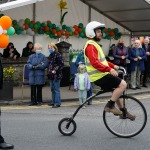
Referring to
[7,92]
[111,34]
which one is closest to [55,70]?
[7,92]

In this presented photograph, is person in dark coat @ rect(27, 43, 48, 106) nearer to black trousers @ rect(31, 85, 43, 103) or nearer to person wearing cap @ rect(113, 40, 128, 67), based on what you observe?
black trousers @ rect(31, 85, 43, 103)

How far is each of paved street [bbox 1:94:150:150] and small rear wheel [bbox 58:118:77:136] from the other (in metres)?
0.09

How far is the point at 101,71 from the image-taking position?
7.28 meters

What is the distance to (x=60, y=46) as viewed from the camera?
17.4 meters

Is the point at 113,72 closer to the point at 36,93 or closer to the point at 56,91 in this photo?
the point at 56,91

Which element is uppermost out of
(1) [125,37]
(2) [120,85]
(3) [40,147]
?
(1) [125,37]

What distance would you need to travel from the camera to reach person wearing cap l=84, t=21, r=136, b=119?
24.0 feet

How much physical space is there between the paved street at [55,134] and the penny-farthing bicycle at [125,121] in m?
0.11

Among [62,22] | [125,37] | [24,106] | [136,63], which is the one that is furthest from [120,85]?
[125,37]

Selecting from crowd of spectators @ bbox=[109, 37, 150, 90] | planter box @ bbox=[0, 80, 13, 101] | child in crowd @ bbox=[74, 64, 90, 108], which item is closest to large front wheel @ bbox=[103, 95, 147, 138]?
child in crowd @ bbox=[74, 64, 90, 108]

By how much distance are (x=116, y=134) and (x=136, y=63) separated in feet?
28.3

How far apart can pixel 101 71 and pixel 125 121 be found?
1063 millimetres

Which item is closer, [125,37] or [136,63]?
[136,63]

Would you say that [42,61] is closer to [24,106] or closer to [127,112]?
[24,106]
